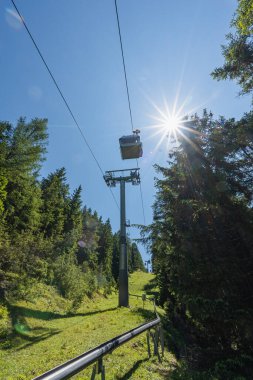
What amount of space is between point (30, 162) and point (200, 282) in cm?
1905

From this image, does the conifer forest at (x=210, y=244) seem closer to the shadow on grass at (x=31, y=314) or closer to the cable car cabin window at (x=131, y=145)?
the shadow on grass at (x=31, y=314)

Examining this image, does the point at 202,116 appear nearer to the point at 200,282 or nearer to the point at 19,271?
the point at 200,282

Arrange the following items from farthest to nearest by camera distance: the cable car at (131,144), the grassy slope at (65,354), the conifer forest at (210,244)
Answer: the cable car at (131,144) < the conifer forest at (210,244) < the grassy slope at (65,354)

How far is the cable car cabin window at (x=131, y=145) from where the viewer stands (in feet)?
64.3

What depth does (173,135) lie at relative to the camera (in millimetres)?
14938

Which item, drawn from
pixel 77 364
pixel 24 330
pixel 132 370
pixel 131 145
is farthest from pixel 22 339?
pixel 131 145

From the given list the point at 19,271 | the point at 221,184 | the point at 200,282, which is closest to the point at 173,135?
the point at 221,184

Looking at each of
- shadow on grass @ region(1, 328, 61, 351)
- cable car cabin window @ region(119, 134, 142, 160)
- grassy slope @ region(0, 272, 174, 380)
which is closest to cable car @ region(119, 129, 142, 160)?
cable car cabin window @ region(119, 134, 142, 160)

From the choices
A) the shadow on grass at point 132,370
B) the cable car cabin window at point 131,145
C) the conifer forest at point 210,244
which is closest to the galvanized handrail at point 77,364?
Result: the shadow on grass at point 132,370

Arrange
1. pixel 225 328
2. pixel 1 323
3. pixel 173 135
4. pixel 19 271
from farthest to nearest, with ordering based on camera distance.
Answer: pixel 19 271 → pixel 173 135 → pixel 1 323 → pixel 225 328

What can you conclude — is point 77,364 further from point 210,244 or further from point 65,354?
point 210,244

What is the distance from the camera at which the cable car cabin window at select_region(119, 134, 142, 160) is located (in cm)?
1959

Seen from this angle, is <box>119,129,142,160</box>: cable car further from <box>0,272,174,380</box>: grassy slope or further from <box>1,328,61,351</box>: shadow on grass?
<box>1,328,61,351</box>: shadow on grass

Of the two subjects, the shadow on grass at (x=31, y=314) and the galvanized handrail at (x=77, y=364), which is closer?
the galvanized handrail at (x=77, y=364)
